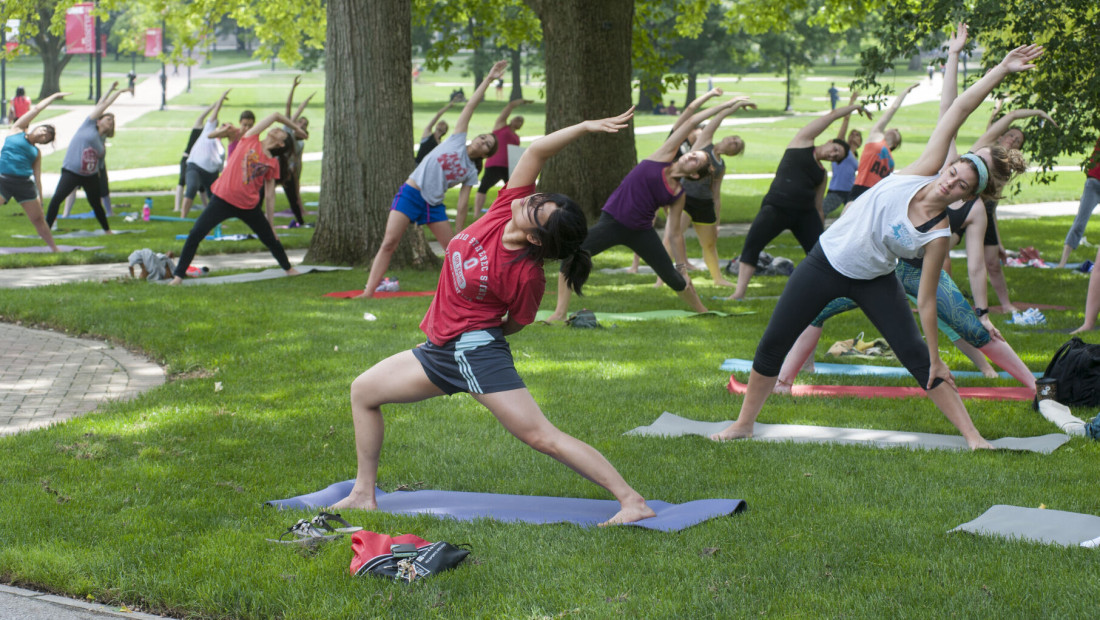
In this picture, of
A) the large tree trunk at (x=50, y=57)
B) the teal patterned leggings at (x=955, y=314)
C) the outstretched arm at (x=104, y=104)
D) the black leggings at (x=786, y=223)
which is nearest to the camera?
the teal patterned leggings at (x=955, y=314)

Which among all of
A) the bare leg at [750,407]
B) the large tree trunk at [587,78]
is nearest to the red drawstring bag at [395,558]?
the bare leg at [750,407]

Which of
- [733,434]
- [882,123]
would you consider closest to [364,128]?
[882,123]

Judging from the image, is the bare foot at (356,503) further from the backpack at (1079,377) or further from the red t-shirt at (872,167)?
the red t-shirt at (872,167)

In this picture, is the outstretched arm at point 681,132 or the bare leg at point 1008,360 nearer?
the bare leg at point 1008,360

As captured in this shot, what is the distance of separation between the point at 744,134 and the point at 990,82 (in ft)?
139

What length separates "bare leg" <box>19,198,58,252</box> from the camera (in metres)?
14.4

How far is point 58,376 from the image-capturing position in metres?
8.12

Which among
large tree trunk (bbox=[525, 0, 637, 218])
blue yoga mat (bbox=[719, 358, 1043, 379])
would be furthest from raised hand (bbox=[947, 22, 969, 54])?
large tree trunk (bbox=[525, 0, 637, 218])

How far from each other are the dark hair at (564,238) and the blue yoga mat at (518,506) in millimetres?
1123

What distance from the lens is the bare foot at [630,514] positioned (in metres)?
4.83

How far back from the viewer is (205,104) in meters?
62.0

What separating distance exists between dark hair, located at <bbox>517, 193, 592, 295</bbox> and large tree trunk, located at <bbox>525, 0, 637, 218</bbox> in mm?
12521

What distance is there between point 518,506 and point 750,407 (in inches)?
69.3

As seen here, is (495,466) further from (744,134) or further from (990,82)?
(744,134)
